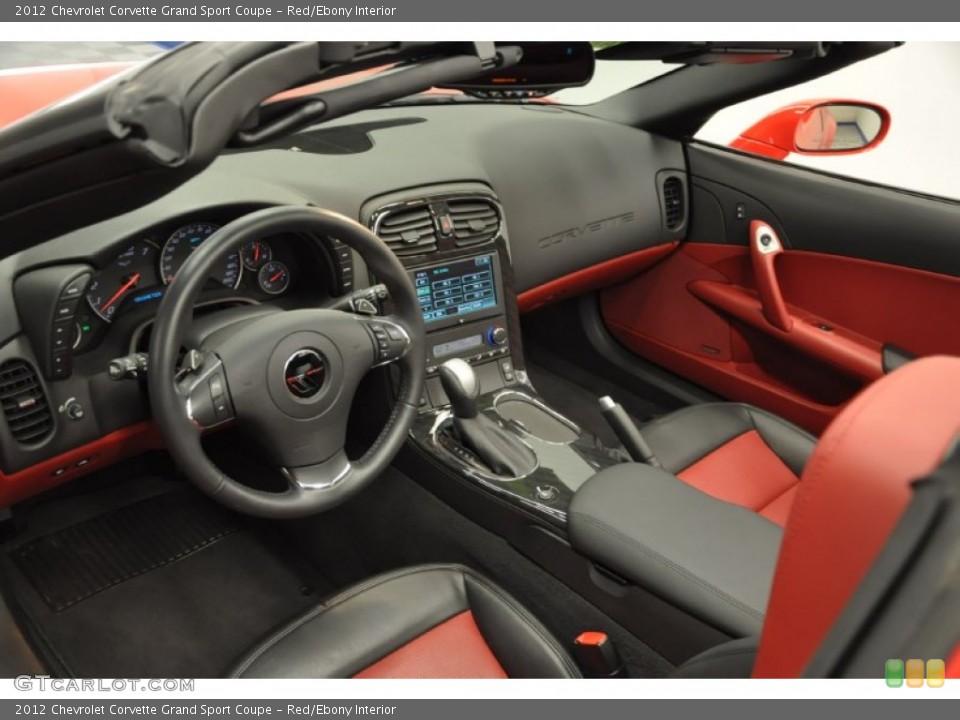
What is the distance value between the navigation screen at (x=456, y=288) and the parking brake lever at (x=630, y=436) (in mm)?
426

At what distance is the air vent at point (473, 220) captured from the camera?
196 cm

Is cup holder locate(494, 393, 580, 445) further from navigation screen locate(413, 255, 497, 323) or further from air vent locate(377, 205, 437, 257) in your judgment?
air vent locate(377, 205, 437, 257)

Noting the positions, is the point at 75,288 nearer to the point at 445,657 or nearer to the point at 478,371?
the point at 445,657

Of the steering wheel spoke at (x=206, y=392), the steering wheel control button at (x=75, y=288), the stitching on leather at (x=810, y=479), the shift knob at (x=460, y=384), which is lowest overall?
the shift knob at (x=460, y=384)

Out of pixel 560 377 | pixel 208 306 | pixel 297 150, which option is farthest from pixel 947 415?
pixel 560 377

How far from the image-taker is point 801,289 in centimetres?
228

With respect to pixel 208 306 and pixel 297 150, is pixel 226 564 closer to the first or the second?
pixel 208 306

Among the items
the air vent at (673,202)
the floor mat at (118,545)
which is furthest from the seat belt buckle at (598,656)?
the air vent at (673,202)

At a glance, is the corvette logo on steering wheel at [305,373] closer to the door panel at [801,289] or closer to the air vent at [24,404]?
the air vent at [24,404]

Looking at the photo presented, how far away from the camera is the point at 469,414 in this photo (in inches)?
72.6

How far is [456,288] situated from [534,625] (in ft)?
2.98

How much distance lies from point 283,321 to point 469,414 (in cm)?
57

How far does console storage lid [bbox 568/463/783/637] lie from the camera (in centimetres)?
124

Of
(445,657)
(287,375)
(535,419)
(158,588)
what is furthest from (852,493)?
(158,588)
